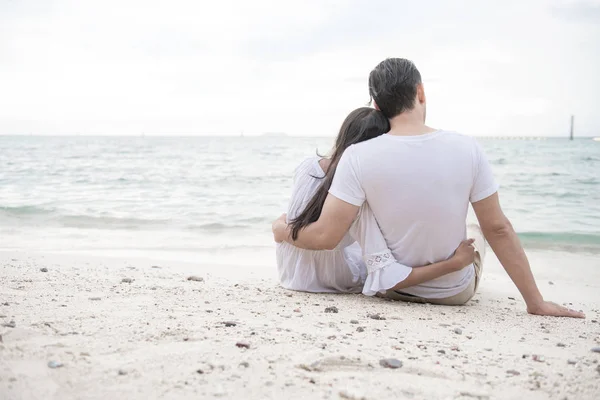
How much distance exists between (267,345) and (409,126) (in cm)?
141

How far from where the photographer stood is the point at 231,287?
387cm

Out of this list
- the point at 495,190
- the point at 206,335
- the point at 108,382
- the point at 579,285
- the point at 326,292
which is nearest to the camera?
the point at 108,382

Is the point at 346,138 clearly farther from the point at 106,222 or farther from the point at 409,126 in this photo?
the point at 106,222

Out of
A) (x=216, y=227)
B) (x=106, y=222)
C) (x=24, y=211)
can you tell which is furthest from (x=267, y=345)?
(x=24, y=211)

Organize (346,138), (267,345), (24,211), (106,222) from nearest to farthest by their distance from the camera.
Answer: (267,345) < (346,138) < (106,222) < (24,211)

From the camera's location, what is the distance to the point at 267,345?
2.32 meters

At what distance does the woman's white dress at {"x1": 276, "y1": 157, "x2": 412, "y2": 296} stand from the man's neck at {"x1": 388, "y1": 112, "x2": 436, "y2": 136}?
46 centimetres

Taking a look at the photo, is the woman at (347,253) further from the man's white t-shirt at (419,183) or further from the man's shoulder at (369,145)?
the man's shoulder at (369,145)

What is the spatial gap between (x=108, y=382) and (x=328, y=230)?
1.52 m

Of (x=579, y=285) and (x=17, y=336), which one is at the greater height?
(x=17, y=336)

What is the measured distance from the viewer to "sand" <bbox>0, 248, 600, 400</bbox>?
1900 millimetres

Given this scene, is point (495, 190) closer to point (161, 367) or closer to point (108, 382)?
point (161, 367)

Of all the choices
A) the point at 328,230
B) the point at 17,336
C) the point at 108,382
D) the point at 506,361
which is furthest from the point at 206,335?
the point at 506,361

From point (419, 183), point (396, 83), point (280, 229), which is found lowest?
point (280, 229)
